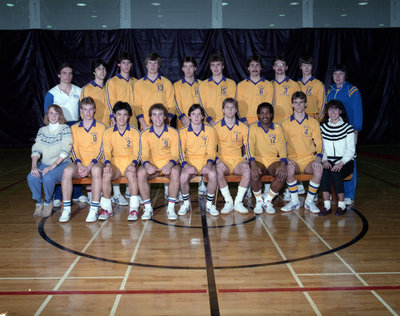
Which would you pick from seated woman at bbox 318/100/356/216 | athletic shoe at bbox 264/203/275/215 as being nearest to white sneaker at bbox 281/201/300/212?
athletic shoe at bbox 264/203/275/215

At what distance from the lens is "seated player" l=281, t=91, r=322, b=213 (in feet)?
14.0

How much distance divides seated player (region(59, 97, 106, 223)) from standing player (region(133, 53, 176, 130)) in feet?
1.94

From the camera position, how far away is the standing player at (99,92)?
15.6ft

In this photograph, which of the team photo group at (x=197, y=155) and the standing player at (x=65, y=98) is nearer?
the team photo group at (x=197, y=155)

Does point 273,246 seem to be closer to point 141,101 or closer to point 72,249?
point 72,249

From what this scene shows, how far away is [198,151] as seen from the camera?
14.2ft

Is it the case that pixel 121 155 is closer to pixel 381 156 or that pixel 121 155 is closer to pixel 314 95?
pixel 314 95

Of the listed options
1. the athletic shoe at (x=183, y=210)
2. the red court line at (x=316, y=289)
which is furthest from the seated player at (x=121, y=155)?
the red court line at (x=316, y=289)

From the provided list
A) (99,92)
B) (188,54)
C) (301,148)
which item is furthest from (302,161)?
(188,54)

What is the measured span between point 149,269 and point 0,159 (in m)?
6.50

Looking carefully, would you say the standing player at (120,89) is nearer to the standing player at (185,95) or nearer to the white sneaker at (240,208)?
the standing player at (185,95)

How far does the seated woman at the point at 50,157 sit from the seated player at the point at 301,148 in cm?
Result: 223

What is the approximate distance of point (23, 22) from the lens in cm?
930

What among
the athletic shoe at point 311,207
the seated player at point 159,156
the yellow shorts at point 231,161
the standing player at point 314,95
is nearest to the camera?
the seated player at point 159,156
